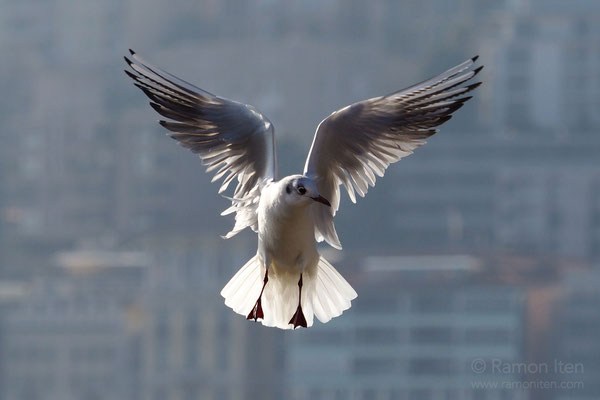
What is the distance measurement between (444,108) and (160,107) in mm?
619

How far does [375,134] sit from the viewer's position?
340cm

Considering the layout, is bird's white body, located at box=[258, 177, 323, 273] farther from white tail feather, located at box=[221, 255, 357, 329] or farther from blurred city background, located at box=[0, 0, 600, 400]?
blurred city background, located at box=[0, 0, 600, 400]

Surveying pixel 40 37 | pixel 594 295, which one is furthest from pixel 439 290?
pixel 40 37

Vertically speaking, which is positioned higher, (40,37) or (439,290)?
→ (40,37)

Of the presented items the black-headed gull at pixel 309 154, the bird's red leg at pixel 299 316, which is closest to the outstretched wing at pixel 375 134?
the black-headed gull at pixel 309 154

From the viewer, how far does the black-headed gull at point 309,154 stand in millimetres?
3312

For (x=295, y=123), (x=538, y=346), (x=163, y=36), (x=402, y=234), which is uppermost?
(x=163, y=36)

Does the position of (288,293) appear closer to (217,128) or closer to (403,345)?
(217,128)

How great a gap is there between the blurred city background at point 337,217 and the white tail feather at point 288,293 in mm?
17788

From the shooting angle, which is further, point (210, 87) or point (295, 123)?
point (210, 87)

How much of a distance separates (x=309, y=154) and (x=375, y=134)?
0.57 feet

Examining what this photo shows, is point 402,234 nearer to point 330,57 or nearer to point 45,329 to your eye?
point 330,57

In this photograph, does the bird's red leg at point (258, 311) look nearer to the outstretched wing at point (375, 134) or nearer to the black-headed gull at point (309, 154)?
the black-headed gull at point (309, 154)

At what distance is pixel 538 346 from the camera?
88.0 ft
